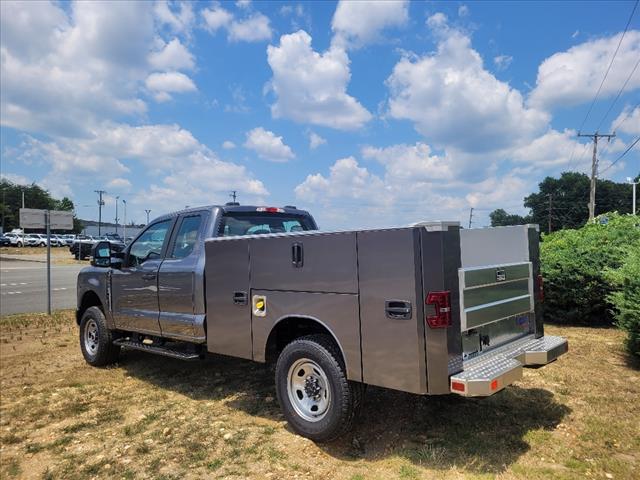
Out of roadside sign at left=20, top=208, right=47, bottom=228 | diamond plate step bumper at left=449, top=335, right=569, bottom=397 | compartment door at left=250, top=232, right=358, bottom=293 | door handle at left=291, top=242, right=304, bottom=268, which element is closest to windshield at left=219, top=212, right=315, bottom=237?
compartment door at left=250, top=232, right=358, bottom=293

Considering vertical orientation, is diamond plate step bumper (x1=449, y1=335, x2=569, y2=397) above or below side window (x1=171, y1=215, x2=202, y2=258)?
below

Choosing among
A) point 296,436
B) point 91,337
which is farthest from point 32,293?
point 296,436

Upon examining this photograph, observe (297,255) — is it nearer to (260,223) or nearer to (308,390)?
(308,390)

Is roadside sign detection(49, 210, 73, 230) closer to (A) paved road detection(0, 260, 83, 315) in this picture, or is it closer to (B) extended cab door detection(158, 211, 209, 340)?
(A) paved road detection(0, 260, 83, 315)

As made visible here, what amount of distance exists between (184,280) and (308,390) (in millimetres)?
2011

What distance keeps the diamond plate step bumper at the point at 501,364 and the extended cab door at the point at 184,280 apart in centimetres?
281

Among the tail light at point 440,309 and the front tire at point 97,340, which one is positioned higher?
the tail light at point 440,309

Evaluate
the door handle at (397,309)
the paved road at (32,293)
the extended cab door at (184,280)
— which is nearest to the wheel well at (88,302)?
the extended cab door at (184,280)

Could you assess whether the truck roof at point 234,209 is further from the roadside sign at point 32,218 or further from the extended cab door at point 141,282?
the roadside sign at point 32,218

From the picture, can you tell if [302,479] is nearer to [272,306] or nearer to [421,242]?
[272,306]

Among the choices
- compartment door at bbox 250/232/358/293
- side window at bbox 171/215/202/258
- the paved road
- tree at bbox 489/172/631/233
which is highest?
tree at bbox 489/172/631/233

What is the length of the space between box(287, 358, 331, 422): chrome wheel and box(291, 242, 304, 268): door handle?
0.81 metres

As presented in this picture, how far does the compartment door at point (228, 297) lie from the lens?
4738 mm

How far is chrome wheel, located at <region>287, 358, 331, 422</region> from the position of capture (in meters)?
4.11
